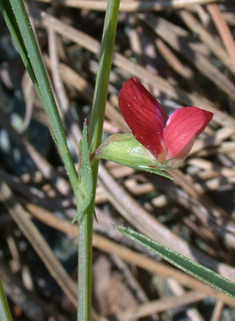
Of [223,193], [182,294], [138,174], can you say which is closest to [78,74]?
[138,174]

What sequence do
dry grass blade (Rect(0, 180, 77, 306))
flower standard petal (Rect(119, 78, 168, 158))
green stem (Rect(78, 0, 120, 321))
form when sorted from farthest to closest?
dry grass blade (Rect(0, 180, 77, 306))
green stem (Rect(78, 0, 120, 321))
flower standard petal (Rect(119, 78, 168, 158))

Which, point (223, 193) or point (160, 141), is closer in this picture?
point (160, 141)

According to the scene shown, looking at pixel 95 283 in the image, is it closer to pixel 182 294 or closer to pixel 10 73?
pixel 182 294

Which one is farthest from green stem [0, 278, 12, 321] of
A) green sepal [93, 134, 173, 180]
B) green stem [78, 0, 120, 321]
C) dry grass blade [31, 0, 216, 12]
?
dry grass blade [31, 0, 216, 12]

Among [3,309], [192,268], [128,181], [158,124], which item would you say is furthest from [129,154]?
[128,181]

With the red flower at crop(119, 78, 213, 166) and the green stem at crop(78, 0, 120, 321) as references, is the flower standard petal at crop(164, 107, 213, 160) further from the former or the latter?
the green stem at crop(78, 0, 120, 321)

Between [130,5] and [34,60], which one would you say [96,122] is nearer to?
[34,60]
